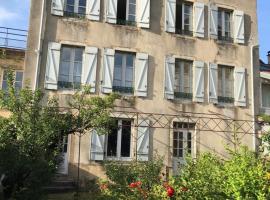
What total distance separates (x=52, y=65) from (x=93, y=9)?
2649 mm

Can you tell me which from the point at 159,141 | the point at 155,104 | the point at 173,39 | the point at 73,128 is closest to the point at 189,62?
the point at 173,39

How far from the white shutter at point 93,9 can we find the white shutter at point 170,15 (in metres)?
2.77

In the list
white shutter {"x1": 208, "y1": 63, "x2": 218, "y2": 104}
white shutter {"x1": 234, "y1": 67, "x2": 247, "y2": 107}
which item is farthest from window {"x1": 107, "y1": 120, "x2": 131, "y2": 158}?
white shutter {"x1": 234, "y1": 67, "x2": 247, "y2": 107}

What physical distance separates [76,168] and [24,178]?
17.3 ft

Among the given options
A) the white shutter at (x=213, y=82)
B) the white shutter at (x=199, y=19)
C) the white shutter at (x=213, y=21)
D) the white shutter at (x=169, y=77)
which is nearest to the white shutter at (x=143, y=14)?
the white shutter at (x=169, y=77)

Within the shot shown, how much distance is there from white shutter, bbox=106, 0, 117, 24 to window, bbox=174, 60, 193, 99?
301cm

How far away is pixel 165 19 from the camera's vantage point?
51.3 feet

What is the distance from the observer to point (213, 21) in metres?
16.5

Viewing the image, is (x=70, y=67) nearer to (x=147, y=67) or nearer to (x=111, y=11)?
(x=111, y=11)

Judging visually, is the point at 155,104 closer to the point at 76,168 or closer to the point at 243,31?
the point at 76,168

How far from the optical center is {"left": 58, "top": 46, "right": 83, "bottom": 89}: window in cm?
1403

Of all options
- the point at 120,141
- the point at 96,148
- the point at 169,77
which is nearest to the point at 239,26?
the point at 169,77

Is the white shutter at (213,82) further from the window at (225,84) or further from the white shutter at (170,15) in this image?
the white shutter at (170,15)

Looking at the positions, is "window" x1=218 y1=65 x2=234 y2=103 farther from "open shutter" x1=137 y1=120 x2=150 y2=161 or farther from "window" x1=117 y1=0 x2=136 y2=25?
"window" x1=117 y1=0 x2=136 y2=25
